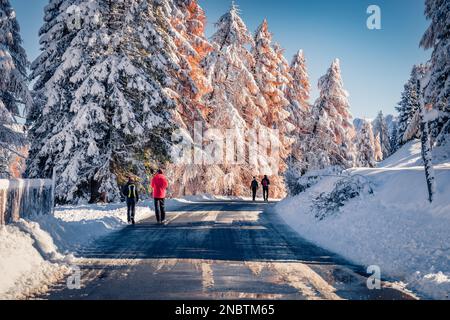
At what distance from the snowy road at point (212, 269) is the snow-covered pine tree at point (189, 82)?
529 inches

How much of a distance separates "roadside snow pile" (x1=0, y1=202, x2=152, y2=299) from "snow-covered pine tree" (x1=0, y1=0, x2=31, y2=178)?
675 centimetres

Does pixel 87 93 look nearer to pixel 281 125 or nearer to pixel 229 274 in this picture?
pixel 229 274

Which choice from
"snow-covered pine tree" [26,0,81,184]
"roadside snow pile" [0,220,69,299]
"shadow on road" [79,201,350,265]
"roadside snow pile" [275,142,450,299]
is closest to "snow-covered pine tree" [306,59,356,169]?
"roadside snow pile" [275,142,450,299]

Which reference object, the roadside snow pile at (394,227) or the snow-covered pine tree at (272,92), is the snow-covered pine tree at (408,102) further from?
the roadside snow pile at (394,227)

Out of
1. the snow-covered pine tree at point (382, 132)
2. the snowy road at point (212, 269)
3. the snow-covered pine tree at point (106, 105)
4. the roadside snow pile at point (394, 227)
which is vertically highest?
the snow-covered pine tree at point (382, 132)

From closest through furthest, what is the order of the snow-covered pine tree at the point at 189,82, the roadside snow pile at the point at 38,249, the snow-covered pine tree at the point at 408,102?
the roadside snow pile at the point at 38,249 → the snow-covered pine tree at the point at 189,82 → the snow-covered pine tree at the point at 408,102

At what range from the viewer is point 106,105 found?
18.3 metres

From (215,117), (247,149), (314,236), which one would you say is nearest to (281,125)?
(247,149)

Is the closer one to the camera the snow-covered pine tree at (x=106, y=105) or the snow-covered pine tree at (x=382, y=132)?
the snow-covered pine tree at (x=106, y=105)

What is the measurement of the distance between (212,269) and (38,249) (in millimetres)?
3322

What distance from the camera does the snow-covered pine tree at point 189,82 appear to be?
24939 millimetres

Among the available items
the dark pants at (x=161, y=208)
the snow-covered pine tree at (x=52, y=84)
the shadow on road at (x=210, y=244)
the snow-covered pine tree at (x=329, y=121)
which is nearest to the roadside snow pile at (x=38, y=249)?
the shadow on road at (x=210, y=244)

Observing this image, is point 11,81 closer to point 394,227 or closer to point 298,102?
point 394,227

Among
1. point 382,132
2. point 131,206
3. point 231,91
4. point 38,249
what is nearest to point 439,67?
point 131,206
